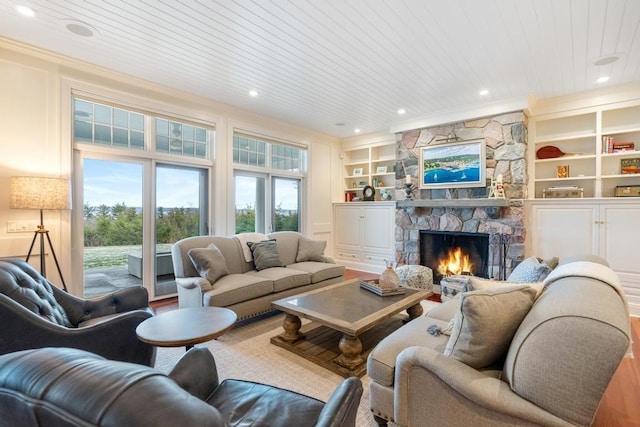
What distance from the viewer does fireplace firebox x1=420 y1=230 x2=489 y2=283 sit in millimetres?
4926

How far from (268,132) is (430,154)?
2.86 metres

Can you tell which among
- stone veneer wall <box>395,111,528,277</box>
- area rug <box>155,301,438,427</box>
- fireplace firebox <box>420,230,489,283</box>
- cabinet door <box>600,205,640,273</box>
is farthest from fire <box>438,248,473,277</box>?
area rug <box>155,301,438,427</box>

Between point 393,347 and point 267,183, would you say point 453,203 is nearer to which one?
point 267,183

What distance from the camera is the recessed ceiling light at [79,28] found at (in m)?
2.64

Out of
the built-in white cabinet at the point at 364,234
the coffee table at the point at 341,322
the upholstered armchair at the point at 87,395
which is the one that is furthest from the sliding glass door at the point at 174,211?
the upholstered armchair at the point at 87,395

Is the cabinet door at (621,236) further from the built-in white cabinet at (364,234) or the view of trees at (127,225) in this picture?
the view of trees at (127,225)

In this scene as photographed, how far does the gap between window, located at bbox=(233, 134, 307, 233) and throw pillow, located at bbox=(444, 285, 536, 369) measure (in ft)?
14.0

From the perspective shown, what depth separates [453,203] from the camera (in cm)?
488

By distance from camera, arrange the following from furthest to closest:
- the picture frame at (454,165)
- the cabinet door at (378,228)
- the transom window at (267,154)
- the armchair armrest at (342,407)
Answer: the cabinet door at (378,228), the transom window at (267,154), the picture frame at (454,165), the armchair armrest at (342,407)

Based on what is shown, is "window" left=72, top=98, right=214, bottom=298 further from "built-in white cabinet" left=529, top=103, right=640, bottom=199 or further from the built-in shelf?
Result: "built-in white cabinet" left=529, top=103, right=640, bottom=199

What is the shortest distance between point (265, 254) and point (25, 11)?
3210mm

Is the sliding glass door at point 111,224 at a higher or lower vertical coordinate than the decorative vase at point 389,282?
higher

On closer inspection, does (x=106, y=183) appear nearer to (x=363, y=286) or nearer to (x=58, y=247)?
(x=58, y=247)

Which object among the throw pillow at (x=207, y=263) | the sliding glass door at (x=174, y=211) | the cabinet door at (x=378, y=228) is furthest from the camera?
the cabinet door at (x=378, y=228)
